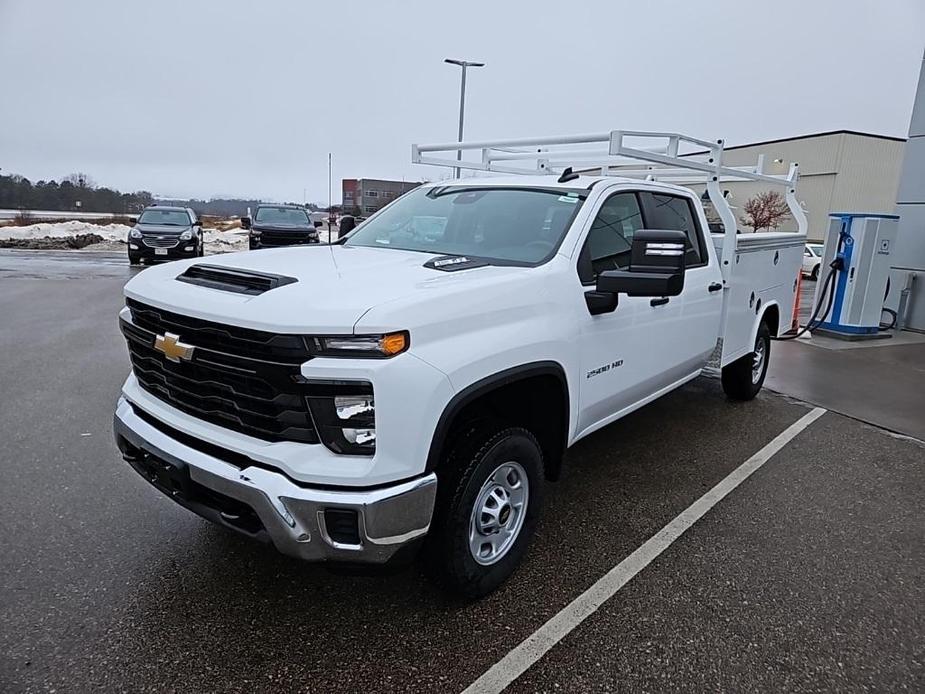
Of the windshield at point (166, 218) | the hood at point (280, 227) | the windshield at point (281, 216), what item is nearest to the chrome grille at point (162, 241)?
the windshield at point (166, 218)

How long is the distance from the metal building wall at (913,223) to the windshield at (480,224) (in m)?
9.96

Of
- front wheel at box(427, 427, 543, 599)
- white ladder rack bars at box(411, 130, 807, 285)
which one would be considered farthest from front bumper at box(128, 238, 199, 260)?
front wheel at box(427, 427, 543, 599)

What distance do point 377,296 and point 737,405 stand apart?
190 inches

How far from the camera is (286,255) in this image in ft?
11.5

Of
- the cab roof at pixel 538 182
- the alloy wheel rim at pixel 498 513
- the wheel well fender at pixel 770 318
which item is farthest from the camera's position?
the wheel well fender at pixel 770 318

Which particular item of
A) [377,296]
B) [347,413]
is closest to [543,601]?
[347,413]

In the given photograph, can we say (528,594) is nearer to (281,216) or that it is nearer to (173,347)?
(173,347)

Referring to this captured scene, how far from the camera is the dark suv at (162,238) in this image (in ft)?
58.4

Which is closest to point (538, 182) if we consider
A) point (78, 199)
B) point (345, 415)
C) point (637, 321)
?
point (637, 321)

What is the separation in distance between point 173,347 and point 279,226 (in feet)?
56.9

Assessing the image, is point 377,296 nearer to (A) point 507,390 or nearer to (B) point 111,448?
(A) point 507,390

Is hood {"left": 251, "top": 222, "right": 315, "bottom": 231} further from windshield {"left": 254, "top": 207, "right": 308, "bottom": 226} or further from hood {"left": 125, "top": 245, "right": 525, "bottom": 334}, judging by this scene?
hood {"left": 125, "top": 245, "right": 525, "bottom": 334}

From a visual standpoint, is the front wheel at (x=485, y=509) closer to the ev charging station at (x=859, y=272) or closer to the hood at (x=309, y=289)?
the hood at (x=309, y=289)

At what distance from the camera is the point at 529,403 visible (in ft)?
10.7
